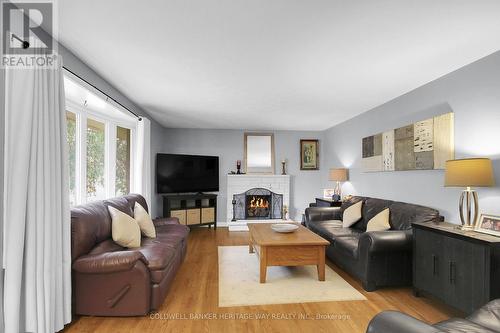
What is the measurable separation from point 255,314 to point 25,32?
9.58 ft

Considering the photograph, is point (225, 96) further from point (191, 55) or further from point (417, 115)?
point (417, 115)

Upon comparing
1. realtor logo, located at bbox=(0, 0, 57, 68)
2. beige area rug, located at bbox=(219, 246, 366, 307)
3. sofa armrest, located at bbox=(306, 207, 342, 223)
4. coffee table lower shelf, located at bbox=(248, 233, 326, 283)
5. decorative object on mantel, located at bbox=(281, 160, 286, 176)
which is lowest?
beige area rug, located at bbox=(219, 246, 366, 307)

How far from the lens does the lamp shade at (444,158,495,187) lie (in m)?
2.37

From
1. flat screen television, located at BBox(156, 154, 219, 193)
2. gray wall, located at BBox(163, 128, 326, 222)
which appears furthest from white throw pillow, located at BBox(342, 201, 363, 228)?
flat screen television, located at BBox(156, 154, 219, 193)

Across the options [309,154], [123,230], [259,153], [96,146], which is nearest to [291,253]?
[123,230]

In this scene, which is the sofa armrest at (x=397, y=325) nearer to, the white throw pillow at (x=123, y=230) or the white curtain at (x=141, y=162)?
the white throw pillow at (x=123, y=230)

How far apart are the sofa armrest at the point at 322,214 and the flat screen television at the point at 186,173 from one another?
8.52 ft

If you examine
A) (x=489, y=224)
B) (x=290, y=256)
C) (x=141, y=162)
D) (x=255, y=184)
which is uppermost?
(x=141, y=162)

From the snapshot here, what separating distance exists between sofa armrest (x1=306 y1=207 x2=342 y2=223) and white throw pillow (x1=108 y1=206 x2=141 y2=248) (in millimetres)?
3002

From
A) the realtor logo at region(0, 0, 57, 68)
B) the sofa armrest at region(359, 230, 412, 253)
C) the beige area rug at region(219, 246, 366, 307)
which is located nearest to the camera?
the realtor logo at region(0, 0, 57, 68)

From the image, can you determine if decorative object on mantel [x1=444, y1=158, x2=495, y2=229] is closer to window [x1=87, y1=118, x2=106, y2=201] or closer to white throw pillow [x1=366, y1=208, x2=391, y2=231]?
white throw pillow [x1=366, y1=208, x2=391, y2=231]

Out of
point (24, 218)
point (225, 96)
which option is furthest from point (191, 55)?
point (24, 218)

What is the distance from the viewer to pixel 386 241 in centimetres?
293

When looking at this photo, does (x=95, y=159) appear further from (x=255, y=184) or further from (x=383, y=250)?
(x=383, y=250)
